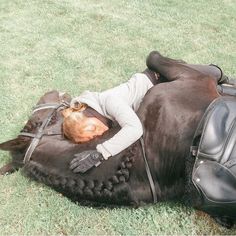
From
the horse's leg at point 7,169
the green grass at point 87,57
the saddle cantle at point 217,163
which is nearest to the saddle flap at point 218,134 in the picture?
the saddle cantle at point 217,163

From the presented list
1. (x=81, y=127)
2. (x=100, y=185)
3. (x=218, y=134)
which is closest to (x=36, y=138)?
(x=81, y=127)

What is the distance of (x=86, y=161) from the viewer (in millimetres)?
3266

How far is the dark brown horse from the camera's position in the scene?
3277 millimetres

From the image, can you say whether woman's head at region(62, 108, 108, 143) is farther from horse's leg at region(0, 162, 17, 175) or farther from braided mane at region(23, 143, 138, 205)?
horse's leg at region(0, 162, 17, 175)

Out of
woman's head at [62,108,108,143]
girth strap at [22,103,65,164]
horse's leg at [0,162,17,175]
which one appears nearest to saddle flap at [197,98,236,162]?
woman's head at [62,108,108,143]

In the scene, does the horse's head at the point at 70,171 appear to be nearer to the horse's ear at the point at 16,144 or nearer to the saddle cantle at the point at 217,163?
the horse's ear at the point at 16,144

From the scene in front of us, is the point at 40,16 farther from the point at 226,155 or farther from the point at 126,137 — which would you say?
the point at 226,155

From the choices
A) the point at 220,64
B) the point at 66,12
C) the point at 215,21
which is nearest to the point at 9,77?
the point at 66,12

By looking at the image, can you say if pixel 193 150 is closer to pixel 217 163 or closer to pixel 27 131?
pixel 217 163

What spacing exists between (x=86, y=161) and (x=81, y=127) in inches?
12.3

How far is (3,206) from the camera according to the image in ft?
12.3

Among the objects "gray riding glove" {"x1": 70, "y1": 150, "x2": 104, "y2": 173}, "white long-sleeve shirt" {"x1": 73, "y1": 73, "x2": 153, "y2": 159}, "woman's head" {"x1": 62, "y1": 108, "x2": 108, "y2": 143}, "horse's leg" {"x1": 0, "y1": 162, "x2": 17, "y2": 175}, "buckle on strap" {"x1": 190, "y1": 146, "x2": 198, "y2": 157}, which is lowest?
Answer: "horse's leg" {"x1": 0, "y1": 162, "x2": 17, "y2": 175}

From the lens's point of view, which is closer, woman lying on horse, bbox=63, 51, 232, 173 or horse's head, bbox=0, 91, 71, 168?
woman lying on horse, bbox=63, 51, 232, 173

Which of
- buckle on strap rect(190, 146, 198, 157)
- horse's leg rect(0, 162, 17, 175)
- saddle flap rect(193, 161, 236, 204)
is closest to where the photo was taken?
saddle flap rect(193, 161, 236, 204)
